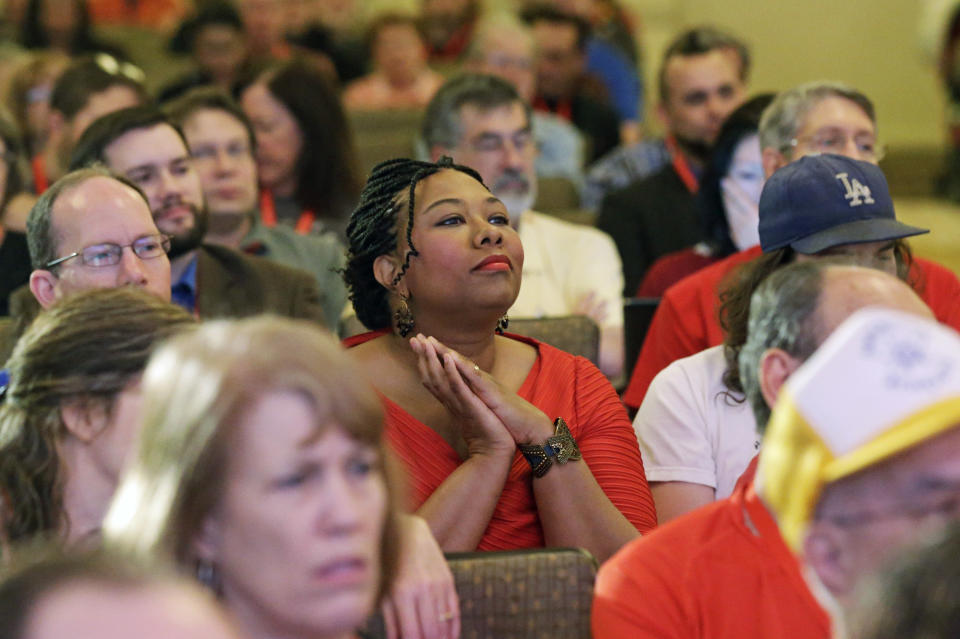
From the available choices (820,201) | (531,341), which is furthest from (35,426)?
(820,201)

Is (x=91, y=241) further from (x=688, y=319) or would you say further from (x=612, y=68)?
(x=612, y=68)

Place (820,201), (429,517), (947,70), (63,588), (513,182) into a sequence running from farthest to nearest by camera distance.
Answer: (947,70) < (513,182) < (820,201) < (429,517) < (63,588)

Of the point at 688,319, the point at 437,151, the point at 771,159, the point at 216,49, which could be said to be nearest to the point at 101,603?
the point at 688,319

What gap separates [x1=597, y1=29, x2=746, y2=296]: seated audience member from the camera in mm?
4055

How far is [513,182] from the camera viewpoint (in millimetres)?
3600

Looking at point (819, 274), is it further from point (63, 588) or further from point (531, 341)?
point (63, 588)

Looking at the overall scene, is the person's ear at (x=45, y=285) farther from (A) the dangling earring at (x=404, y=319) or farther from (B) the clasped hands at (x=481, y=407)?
(B) the clasped hands at (x=481, y=407)

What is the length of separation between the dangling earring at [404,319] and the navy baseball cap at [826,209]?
653 mm

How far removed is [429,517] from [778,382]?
66 centimetres

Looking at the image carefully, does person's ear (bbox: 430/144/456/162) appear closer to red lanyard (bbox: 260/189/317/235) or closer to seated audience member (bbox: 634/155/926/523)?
red lanyard (bbox: 260/189/317/235)

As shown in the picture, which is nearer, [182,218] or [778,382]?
[778,382]

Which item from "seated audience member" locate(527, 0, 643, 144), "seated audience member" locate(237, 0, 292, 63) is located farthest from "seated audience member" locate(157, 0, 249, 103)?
"seated audience member" locate(527, 0, 643, 144)

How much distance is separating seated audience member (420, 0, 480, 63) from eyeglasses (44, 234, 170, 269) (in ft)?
15.8

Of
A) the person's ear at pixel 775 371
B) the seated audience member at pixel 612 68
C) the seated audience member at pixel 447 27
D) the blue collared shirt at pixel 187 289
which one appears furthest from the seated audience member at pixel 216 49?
the person's ear at pixel 775 371
